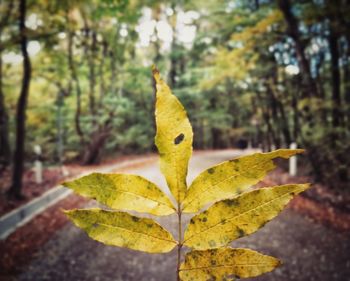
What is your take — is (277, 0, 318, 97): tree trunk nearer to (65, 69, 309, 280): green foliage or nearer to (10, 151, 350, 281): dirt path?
(10, 151, 350, 281): dirt path

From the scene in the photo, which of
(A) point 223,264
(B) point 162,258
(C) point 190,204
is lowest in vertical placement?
(B) point 162,258

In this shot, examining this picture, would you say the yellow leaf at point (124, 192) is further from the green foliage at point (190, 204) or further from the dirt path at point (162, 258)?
Result: the dirt path at point (162, 258)

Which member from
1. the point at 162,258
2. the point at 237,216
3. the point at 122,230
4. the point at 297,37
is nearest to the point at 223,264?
the point at 237,216

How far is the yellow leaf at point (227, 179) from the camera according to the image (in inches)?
24.6

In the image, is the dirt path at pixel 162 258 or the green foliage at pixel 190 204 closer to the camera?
the green foliage at pixel 190 204

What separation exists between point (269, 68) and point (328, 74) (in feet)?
11.0

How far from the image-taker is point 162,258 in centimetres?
553

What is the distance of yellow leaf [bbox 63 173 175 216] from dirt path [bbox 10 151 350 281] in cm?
453

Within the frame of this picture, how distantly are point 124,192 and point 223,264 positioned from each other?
8.8 inches

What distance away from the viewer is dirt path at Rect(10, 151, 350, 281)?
4903 mm

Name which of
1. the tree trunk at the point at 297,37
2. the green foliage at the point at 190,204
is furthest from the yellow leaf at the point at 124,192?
the tree trunk at the point at 297,37

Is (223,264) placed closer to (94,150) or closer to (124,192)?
(124,192)

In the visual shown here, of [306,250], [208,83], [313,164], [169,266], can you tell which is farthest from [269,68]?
[169,266]

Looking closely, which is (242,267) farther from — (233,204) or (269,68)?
(269,68)
